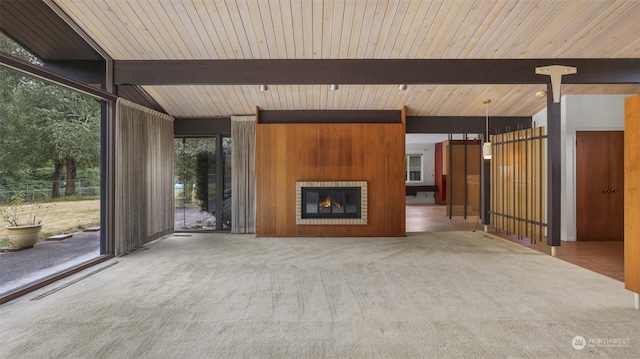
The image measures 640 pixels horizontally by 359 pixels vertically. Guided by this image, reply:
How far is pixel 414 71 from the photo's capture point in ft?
13.8

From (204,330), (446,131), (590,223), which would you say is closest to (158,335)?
(204,330)

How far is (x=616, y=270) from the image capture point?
372 centimetres

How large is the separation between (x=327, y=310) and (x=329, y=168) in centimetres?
357

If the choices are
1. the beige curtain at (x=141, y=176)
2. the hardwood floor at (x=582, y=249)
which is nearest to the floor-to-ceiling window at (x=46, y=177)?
the beige curtain at (x=141, y=176)

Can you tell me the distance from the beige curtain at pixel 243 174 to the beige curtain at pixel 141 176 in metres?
1.21

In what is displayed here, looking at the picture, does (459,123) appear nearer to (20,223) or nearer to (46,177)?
(20,223)

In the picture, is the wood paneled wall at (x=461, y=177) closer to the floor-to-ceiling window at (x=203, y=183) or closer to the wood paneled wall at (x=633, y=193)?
the wood paneled wall at (x=633, y=193)

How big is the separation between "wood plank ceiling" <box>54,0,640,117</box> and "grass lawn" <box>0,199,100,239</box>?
3.73 metres

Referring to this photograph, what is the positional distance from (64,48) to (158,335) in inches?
148

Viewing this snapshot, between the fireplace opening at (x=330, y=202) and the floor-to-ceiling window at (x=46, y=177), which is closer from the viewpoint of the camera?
the floor-to-ceiling window at (x=46, y=177)

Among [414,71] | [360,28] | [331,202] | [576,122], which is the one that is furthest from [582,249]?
[360,28]

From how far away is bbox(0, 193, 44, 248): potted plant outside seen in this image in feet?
15.4

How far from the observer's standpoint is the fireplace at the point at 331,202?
5887mm

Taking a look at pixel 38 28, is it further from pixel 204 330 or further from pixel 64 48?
pixel 204 330
